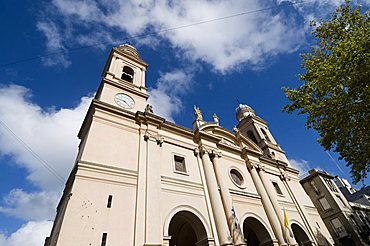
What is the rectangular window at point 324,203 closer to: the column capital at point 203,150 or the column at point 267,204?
the column at point 267,204

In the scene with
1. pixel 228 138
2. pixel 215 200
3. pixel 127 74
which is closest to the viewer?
pixel 215 200

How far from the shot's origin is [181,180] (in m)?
12.2

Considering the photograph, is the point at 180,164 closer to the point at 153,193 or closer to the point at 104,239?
the point at 153,193

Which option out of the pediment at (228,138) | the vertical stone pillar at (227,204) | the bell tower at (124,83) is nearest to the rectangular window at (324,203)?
the pediment at (228,138)

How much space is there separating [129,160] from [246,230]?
12.1 metres

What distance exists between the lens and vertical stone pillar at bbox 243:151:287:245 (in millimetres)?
13606

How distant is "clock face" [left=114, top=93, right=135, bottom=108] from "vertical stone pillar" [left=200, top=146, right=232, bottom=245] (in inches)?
236

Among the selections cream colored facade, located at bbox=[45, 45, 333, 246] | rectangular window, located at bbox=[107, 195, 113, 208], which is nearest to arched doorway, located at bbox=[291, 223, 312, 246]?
cream colored facade, located at bbox=[45, 45, 333, 246]

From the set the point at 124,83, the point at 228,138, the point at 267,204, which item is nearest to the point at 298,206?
the point at 267,204

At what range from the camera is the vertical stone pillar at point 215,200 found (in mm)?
10930

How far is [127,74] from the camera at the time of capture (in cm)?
1712

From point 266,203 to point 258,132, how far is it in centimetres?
1113

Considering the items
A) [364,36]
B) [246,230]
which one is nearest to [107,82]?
[364,36]

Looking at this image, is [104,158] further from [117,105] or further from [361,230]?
[361,230]
